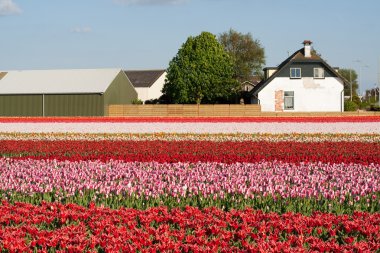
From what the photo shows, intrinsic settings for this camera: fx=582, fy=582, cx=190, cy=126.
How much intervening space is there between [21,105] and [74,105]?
6.25 m

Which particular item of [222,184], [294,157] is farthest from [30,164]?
[294,157]

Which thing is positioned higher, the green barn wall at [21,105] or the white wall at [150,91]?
the white wall at [150,91]

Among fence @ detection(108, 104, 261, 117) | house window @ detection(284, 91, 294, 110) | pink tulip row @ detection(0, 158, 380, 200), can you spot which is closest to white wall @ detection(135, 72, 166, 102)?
fence @ detection(108, 104, 261, 117)

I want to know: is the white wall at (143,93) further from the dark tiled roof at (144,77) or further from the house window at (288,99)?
the house window at (288,99)

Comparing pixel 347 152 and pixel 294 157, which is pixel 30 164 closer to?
pixel 294 157

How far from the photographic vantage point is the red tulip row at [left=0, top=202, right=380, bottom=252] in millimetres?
6570

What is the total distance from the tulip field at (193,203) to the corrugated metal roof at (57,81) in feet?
149

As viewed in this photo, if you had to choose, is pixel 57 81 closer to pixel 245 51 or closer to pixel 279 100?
pixel 279 100

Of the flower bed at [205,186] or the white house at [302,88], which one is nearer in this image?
the flower bed at [205,186]

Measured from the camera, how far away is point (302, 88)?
6172 cm

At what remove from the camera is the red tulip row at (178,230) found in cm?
657

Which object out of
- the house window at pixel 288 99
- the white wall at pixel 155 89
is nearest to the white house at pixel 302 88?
the house window at pixel 288 99

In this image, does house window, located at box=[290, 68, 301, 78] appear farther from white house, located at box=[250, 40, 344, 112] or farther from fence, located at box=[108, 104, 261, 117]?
fence, located at box=[108, 104, 261, 117]

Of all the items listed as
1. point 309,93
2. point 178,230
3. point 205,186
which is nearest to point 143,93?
point 309,93
